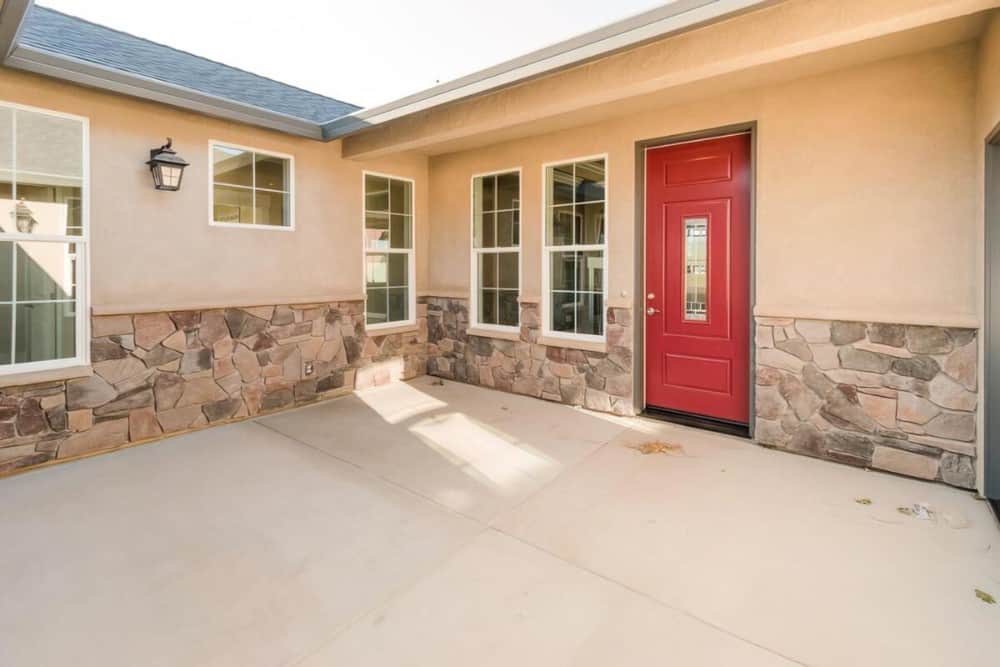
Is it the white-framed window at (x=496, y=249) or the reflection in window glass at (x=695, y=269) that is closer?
the reflection in window glass at (x=695, y=269)

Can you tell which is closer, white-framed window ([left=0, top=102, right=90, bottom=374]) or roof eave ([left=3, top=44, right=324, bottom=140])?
roof eave ([left=3, top=44, right=324, bottom=140])

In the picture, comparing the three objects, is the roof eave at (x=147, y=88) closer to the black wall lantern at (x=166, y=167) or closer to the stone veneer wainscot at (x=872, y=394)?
the black wall lantern at (x=166, y=167)

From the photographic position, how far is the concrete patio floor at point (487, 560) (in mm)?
1927

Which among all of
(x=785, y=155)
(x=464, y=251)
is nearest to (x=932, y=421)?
(x=785, y=155)

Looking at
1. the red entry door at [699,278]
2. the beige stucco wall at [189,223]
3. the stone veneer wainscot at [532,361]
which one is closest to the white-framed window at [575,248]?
the stone veneer wainscot at [532,361]

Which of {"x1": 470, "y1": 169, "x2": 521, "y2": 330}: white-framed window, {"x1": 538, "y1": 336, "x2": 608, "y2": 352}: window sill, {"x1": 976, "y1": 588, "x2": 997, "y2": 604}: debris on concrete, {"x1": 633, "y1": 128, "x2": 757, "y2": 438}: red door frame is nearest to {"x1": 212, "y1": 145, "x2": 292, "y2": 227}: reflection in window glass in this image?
{"x1": 470, "y1": 169, "x2": 521, "y2": 330}: white-framed window

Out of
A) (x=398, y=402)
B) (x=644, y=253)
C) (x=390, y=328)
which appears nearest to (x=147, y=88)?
(x=390, y=328)

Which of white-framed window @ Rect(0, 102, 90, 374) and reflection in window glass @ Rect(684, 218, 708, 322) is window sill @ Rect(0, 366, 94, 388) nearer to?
white-framed window @ Rect(0, 102, 90, 374)

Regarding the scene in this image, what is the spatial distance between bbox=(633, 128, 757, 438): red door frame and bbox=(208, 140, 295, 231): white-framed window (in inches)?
137

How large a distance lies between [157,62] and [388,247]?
9.03 ft

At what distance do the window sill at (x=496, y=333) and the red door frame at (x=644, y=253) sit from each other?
4.76ft

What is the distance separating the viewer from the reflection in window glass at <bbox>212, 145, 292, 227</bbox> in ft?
15.1

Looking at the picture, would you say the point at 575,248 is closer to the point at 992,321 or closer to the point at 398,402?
the point at 398,402

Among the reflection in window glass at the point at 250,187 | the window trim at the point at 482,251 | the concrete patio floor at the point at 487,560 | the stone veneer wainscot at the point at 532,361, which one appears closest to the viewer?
the concrete patio floor at the point at 487,560
